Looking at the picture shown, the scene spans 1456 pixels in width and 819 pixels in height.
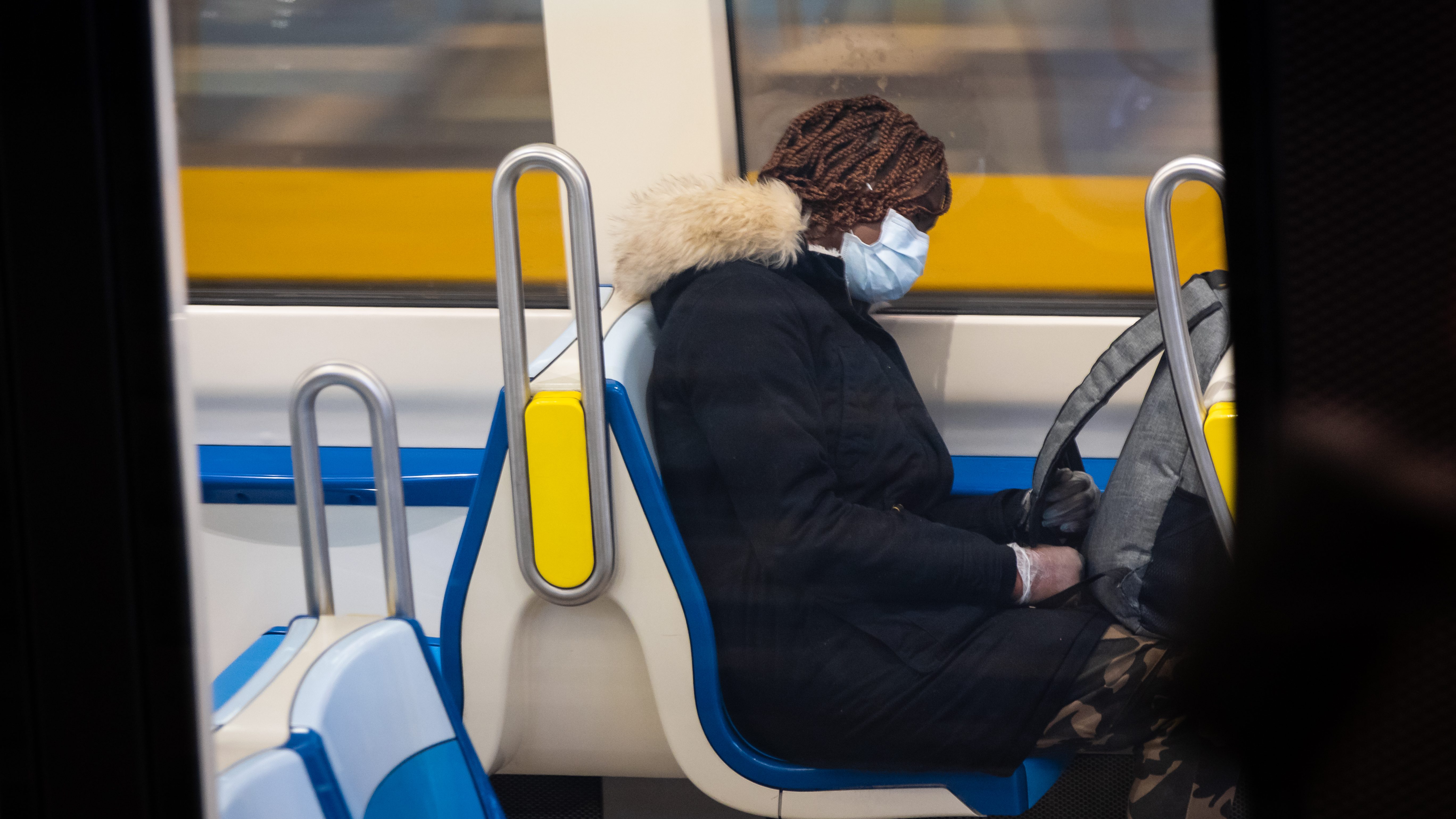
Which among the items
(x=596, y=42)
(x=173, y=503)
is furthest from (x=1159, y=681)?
(x=596, y=42)

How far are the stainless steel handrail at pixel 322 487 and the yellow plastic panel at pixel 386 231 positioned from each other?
92 centimetres

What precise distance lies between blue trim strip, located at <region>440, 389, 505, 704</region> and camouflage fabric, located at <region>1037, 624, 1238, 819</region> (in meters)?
0.87

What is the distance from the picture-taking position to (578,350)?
4.52 feet

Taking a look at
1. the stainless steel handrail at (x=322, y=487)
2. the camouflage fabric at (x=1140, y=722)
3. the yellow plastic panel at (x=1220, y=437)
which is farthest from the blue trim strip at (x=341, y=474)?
the yellow plastic panel at (x=1220, y=437)

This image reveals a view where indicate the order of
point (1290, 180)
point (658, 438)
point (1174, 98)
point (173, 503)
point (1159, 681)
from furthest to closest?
point (1174, 98) < point (658, 438) < point (1159, 681) < point (173, 503) < point (1290, 180)

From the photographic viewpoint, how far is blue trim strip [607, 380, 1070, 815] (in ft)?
4.45

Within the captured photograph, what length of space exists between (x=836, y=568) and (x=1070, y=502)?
0.46 metres

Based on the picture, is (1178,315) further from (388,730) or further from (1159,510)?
(388,730)

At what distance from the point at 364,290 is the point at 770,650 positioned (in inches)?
46.9

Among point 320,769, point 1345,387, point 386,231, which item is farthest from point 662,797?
point 1345,387

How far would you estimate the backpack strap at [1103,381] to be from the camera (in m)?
1.36

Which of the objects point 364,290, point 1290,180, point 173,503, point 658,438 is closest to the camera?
point 1290,180

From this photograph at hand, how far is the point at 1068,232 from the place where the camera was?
1892 millimetres

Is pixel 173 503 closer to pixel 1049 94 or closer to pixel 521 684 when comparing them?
pixel 521 684
